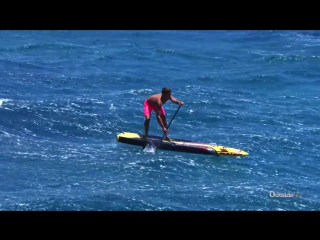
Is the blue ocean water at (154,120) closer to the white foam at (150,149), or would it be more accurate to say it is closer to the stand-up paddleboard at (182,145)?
the white foam at (150,149)

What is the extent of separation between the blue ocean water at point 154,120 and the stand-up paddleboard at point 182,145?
0.73 feet

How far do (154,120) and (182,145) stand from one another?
12.9ft

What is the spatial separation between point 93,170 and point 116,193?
1.80 metres

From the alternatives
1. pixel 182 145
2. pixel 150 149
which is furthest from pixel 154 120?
pixel 182 145

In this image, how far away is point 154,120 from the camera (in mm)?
22734

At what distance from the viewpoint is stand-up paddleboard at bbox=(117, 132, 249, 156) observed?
18.8 metres

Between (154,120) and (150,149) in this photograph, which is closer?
(150,149)

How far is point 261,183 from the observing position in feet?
Answer: 57.4

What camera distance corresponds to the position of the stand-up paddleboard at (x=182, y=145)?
1883cm

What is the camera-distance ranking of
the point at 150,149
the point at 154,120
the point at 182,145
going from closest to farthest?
the point at 182,145, the point at 150,149, the point at 154,120

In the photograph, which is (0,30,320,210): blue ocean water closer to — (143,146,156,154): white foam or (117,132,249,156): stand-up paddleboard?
(143,146,156,154): white foam

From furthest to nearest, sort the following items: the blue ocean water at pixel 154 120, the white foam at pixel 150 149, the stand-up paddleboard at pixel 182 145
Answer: the white foam at pixel 150 149 → the stand-up paddleboard at pixel 182 145 → the blue ocean water at pixel 154 120

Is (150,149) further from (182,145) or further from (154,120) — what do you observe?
(154,120)

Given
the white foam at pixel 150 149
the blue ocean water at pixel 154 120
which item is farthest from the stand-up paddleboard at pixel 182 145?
the blue ocean water at pixel 154 120
